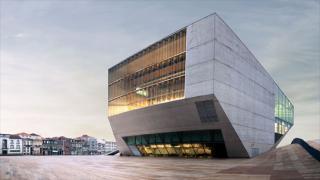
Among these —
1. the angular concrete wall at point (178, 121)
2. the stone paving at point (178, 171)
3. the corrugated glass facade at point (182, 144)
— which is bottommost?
the corrugated glass facade at point (182, 144)

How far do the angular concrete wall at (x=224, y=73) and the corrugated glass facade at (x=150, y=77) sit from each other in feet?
9.00

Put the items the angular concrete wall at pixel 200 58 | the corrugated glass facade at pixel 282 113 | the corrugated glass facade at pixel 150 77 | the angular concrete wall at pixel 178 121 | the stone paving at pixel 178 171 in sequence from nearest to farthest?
the stone paving at pixel 178 171 → the angular concrete wall at pixel 200 58 → the angular concrete wall at pixel 178 121 → the corrugated glass facade at pixel 150 77 → the corrugated glass facade at pixel 282 113

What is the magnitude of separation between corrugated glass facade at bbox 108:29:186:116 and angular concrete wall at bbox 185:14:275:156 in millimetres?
2744

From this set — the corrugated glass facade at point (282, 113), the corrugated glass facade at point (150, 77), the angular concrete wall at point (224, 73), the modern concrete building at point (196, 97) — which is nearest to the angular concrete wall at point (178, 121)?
the modern concrete building at point (196, 97)

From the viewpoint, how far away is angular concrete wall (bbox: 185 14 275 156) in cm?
4525

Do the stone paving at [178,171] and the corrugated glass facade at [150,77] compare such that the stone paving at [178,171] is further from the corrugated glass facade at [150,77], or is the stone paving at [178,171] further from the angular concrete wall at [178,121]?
the corrugated glass facade at [150,77]

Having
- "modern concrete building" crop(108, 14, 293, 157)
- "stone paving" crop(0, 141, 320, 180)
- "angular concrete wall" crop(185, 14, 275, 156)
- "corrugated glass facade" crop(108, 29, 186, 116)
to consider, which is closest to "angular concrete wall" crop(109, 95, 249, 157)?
"modern concrete building" crop(108, 14, 293, 157)

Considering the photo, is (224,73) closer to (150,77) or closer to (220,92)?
(220,92)

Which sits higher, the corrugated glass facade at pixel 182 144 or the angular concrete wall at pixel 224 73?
the angular concrete wall at pixel 224 73

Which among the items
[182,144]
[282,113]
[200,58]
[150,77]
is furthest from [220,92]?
[282,113]

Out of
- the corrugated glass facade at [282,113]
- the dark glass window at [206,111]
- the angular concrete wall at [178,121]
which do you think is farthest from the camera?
the corrugated glass facade at [282,113]

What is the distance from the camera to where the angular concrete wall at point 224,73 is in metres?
45.2

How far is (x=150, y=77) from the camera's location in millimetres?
58438

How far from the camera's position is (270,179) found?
55.8 ft
